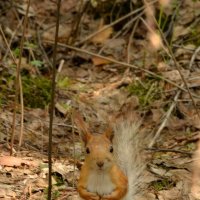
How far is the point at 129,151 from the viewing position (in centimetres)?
383

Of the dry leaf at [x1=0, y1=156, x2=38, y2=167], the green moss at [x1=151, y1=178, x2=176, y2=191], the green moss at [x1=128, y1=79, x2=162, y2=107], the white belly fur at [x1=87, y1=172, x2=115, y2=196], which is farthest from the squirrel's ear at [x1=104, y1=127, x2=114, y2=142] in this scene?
the green moss at [x1=128, y1=79, x2=162, y2=107]

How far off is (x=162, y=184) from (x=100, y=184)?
3.13 ft

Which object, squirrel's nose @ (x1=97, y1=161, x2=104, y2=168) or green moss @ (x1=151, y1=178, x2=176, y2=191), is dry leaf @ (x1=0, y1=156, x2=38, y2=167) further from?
squirrel's nose @ (x1=97, y1=161, x2=104, y2=168)

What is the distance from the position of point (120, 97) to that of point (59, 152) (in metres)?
1.08

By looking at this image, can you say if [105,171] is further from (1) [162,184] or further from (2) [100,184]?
(1) [162,184]

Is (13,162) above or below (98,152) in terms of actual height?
below

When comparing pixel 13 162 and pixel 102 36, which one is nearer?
pixel 13 162

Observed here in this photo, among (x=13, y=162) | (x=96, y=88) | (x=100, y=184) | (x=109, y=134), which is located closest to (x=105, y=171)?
(x=100, y=184)

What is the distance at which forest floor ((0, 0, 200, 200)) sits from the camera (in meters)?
4.29

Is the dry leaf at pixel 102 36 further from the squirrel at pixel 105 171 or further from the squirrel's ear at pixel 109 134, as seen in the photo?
the squirrel's ear at pixel 109 134

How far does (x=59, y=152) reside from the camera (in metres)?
4.70

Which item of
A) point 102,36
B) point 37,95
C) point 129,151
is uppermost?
point 102,36

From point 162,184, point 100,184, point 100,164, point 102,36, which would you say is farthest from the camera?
point 102,36

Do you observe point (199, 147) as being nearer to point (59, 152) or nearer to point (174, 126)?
point (174, 126)
